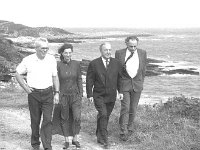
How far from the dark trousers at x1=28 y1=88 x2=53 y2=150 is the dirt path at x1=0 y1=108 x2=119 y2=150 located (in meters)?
0.48

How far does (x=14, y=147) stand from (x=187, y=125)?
3.74m

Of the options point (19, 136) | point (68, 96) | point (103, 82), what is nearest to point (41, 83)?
point (68, 96)

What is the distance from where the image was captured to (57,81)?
6.90 meters

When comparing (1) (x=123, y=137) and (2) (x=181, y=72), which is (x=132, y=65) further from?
(2) (x=181, y=72)

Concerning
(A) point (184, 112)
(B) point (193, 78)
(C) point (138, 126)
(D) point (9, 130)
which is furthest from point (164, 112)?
(B) point (193, 78)

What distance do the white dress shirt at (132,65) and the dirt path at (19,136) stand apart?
1545 millimetres

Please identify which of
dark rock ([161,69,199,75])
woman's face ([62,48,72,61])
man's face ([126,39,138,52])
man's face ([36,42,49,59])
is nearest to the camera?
man's face ([36,42,49,59])

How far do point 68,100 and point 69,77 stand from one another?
46 centimetres

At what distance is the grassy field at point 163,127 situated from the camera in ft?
23.9

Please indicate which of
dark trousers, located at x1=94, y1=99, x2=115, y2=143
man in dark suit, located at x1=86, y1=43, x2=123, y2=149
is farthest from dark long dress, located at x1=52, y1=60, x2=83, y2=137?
dark trousers, located at x1=94, y1=99, x2=115, y2=143

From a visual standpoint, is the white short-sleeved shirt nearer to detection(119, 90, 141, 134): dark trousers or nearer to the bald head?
the bald head

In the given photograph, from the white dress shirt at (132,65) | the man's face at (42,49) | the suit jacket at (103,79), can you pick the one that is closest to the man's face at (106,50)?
the suit jacket at (103,79)

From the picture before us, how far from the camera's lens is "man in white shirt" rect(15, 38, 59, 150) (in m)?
6.58

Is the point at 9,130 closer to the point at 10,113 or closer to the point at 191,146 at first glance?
the point at 10,113
